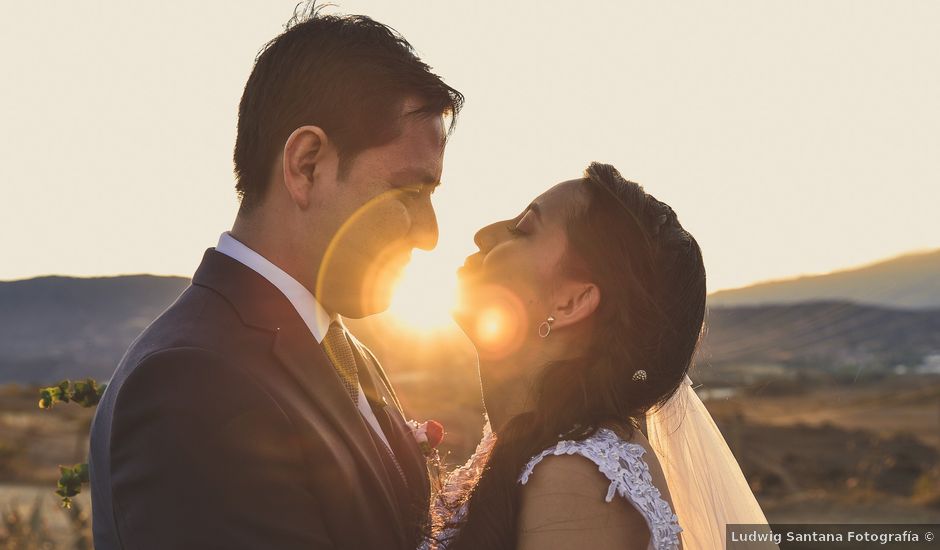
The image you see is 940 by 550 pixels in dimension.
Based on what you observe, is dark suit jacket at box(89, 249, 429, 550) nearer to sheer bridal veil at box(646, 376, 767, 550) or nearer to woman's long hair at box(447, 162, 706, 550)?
woman's long hair at box(447, 162, 706, 550)

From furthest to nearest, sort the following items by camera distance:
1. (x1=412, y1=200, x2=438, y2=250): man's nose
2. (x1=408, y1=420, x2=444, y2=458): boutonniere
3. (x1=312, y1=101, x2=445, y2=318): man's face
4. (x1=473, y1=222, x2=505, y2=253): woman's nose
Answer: (x1=473, y1=222, x2=505, y2=253): woman's nose < (x1=408, y1=420, x2=444, y2=458): boutonniere < (x1=412, y1=200, x2=438, y2=250): man's nose < (x1=312, y1=101, x2=445, y2=318): man's face

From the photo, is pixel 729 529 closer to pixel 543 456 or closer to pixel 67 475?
pixel 543 456

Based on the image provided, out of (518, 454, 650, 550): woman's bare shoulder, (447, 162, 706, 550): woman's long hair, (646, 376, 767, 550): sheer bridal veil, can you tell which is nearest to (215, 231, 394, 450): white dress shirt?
(518, 454, 650, 550): woman's bare shoulder

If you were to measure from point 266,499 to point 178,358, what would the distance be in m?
0.50

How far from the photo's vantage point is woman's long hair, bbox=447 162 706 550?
381 cm

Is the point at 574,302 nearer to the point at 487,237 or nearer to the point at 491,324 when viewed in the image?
the point at 491,324

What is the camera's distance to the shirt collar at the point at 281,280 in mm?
3312

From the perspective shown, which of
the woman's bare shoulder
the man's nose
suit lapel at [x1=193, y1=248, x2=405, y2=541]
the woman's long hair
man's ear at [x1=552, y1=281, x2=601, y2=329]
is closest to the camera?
suit lapel at [x1=193, y1=248, x2=405, y2=541]

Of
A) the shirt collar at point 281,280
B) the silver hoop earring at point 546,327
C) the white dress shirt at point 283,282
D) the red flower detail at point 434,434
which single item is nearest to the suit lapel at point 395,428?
the red flower detail at point 434,434

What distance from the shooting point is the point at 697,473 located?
4.79m

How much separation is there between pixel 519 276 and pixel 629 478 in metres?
1.17

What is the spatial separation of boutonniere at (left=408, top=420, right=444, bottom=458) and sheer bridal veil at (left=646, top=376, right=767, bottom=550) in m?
1.22

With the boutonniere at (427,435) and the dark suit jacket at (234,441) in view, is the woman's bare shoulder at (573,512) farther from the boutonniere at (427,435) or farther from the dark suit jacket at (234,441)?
the boutonniere at (427,435)

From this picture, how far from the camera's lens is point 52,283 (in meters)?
7.06
